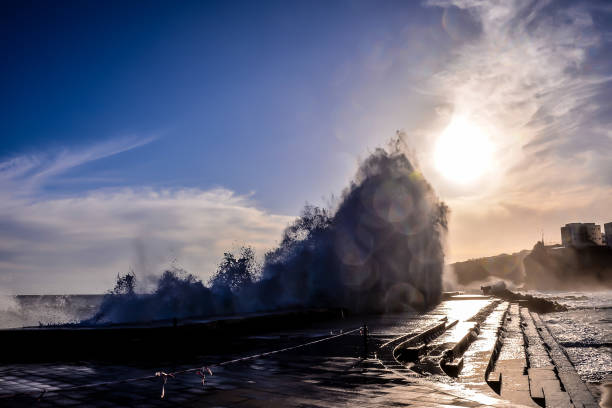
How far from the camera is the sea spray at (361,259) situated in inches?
1200

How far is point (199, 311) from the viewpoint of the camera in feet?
88.2

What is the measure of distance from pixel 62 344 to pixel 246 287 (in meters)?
23.4

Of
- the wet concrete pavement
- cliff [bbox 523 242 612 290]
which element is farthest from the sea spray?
cliff [bbox 523 242 612 290]

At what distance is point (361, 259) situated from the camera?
3353 cm

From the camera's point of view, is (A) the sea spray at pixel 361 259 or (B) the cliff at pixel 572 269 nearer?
(A) the sea spray at pixel 361 259

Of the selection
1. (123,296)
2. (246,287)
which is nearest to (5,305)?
(123,296)

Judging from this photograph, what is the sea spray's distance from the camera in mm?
30484

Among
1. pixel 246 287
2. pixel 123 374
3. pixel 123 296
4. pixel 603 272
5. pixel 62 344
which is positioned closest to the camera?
pixel 123 374

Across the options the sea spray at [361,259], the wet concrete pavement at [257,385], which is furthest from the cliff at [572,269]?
the wet concrete pavement at [257,385]

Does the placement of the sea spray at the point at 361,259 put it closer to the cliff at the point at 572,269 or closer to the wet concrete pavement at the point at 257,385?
the wet concrete pavement at the point at 257,385

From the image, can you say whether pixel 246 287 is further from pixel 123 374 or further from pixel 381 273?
pixel 123 374

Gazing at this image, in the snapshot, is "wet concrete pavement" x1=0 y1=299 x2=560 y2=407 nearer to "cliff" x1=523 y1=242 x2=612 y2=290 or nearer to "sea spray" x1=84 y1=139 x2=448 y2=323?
"sea spray" x1=84 y1=139 x2=448 y2=323

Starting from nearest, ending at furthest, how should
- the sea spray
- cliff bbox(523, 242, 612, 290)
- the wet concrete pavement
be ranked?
the wet concrete pavement < the sea spray < cliff bbox(523, 242, 612, 290)

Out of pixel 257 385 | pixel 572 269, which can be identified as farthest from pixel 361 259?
pixel 572 269
